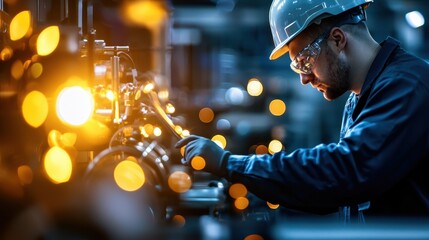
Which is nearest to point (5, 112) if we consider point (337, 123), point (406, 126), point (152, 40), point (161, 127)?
point (161, 127)

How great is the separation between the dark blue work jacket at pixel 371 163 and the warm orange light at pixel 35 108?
2.87 ft

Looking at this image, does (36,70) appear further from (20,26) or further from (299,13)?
(299,13)

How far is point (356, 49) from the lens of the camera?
3041 mm

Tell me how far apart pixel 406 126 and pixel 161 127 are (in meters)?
1.30

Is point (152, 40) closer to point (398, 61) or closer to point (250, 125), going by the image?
point (250, 125)

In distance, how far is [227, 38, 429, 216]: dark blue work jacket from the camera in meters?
2.60

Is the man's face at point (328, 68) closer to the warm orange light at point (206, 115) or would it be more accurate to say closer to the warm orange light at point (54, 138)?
the warm orange light at point (54, 138)

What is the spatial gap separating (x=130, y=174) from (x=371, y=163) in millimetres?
1569

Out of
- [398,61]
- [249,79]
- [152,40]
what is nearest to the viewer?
[398,61]

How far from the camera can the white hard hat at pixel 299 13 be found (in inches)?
120

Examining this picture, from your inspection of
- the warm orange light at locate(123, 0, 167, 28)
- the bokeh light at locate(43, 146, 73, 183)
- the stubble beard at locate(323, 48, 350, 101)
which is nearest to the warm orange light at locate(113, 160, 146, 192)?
the bokeh light at locate(43, 146, 73, 183)

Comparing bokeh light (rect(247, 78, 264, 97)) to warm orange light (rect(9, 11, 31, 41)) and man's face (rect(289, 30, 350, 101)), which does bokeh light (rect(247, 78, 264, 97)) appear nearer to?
man's face (rect(289, 30, 350, 101))

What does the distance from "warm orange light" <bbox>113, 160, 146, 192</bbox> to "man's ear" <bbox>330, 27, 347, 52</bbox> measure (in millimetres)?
1303

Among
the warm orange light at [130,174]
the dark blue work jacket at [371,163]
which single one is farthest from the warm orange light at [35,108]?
the dark blue work jacket at [371,163]
